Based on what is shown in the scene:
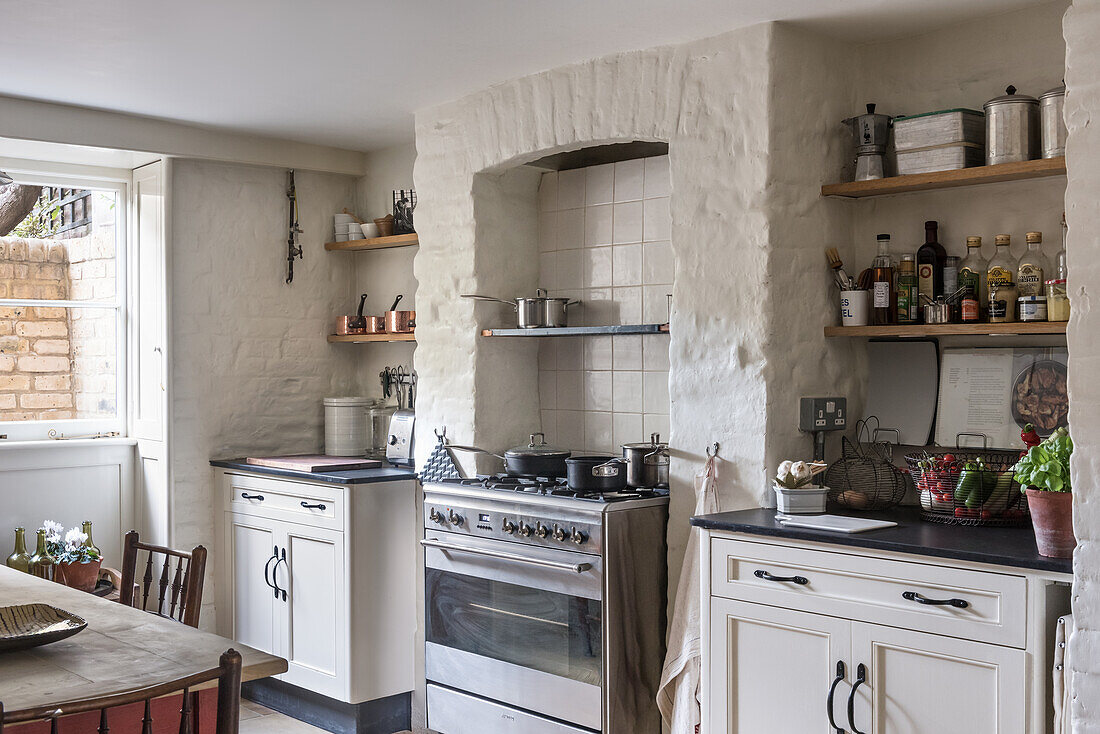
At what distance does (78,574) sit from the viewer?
14.6 ft

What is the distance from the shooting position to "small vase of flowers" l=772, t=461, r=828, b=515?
3127mm

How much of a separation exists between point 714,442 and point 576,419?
1.01 m

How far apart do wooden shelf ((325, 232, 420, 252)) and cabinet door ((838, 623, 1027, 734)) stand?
9.17ft

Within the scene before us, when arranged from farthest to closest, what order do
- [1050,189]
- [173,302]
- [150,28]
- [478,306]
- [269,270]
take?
1. [269,270]
2. [173,302]
3. [478,306]
4. [150,28]
5. [1050,189]

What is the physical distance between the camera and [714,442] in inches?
137

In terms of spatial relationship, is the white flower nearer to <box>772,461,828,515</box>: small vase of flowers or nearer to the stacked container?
<box>772,461,828,515</box>: small vase of flowers

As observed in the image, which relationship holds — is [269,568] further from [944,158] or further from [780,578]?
[944,158]

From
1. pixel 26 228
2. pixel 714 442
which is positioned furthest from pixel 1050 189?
pixel 26 228

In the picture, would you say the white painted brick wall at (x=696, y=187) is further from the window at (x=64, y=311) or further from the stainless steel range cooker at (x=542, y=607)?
the window at (x=64, y=311)

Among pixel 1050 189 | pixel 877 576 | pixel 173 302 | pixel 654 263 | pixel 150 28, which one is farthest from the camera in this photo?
pixel 173 302

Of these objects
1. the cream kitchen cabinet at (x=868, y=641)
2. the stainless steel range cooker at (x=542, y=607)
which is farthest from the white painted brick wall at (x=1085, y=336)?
the stainless steel range cooker at (x=542, y=607)

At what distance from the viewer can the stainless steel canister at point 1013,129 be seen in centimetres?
306

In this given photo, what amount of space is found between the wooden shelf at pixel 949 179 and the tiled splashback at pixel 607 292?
837mm

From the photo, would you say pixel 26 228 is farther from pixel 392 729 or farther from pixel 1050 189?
pixel 1050 189
